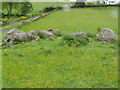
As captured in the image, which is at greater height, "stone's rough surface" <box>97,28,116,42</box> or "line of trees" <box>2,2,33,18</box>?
"line of trees" <box>2,2,33,18</box>

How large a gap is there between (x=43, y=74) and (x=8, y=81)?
157 centimetres

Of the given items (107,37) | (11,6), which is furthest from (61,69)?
A: (11,6)

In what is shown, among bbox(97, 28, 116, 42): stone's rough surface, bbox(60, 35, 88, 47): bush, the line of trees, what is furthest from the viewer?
the line of trees

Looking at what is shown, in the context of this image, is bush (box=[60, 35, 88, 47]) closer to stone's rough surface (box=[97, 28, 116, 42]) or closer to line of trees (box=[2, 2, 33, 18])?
stone's rough surface (box=[97, 28, 116, 42])

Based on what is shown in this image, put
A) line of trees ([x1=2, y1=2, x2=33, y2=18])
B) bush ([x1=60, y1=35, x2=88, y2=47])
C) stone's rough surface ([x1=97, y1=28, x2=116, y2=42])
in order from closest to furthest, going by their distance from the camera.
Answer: bush ([x1=60, y1=35, x2=88, y2=47]), stone's rough surface ([x1=97, y1=28, x2=116, y2=42]), line of trees ([x1=2, y1=2, x2=33, y2=18])

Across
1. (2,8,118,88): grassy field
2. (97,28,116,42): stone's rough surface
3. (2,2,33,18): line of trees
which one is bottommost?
(2,8,118,88): grassy field

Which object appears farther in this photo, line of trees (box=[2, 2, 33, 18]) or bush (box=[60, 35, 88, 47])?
line of trees (box=[2, 2, 33, 18])

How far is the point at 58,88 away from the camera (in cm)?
728

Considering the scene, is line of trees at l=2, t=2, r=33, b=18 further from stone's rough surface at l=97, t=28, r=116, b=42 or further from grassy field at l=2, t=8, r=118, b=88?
stone's rough surface at l=97, t=28, r=116, b=42

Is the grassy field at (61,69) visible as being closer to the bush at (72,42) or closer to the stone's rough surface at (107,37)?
the bush at (72,42)

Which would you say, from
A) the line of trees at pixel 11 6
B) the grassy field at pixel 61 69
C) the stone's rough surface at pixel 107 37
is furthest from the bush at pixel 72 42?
the line of trees at pixel 11 6

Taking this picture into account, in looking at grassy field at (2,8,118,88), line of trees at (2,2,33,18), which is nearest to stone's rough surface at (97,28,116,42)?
grassy field at (2,8,118,88)

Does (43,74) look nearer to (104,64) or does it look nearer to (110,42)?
(104,64)

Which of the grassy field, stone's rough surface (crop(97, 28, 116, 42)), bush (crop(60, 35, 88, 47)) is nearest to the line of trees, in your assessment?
bush (crop(60, 35, 88, 47))
